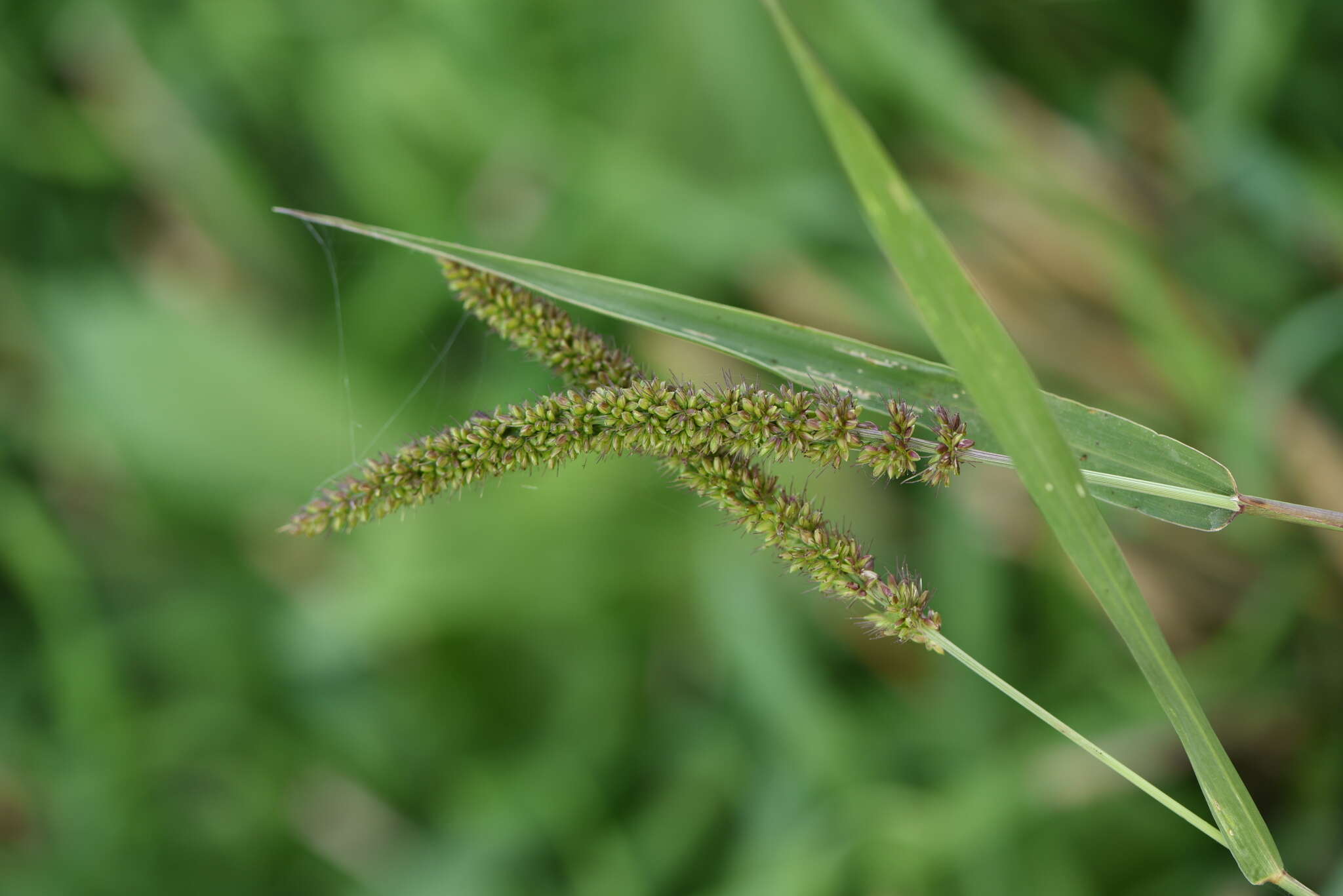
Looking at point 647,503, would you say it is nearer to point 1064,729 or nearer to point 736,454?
point 736,454

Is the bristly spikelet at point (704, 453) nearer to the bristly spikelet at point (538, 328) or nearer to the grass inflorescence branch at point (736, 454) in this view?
the grass inflorescence branch at point (736, 454)

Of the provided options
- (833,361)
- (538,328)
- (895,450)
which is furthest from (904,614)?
(538,328)

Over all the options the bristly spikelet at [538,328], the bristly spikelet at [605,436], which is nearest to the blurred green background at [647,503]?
the bristly spikelet at [538,328]

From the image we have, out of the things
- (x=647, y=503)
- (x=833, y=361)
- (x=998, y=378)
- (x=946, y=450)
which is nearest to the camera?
(x=998, y=378)

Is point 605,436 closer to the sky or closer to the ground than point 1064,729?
closer to the sky

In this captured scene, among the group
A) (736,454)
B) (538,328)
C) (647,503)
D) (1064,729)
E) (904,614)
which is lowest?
(647,503)

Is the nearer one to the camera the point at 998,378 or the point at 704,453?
the point at 998,378

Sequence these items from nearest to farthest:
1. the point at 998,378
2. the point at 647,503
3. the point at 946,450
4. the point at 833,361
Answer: the point at 998,378 → the point at 946,450 → the point at 833,361 → the point at 647,503

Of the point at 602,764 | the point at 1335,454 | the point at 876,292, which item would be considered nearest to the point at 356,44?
the point at 876,292

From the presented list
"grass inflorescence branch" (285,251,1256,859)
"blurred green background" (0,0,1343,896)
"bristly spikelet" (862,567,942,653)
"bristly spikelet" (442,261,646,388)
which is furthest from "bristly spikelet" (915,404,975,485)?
"blurred green background" (0,0,1343,896)
